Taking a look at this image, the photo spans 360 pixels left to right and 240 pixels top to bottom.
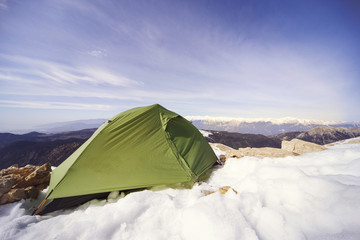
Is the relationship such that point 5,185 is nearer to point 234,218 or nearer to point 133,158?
point 133,158

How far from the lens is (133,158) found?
4.79 metres

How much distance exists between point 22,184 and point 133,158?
3.59 meters

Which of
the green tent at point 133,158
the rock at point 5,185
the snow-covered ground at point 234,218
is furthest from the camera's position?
the green tent at point 133,158

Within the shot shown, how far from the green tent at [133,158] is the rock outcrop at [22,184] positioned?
14.9 inches

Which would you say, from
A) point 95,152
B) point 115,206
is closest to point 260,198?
point 115,206

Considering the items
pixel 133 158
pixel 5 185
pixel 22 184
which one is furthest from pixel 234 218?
pixel 22 184

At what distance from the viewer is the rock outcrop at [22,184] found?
3819 millimetres

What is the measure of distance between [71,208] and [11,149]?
7648 cm

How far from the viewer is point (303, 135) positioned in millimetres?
109500

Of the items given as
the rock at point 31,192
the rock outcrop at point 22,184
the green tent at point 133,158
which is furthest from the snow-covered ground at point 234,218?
the rock at point 31,192

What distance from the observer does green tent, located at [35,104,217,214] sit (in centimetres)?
410

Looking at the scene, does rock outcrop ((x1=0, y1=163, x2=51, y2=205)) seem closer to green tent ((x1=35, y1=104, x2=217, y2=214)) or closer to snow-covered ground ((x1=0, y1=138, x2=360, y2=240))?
green tent ((x1=35, y1=104, x2=217, y2=214))

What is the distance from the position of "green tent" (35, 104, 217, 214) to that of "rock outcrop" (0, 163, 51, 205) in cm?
38

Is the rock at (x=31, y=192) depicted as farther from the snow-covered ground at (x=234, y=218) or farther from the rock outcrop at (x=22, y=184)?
the snow-covered ground at (x=234, y=218)
